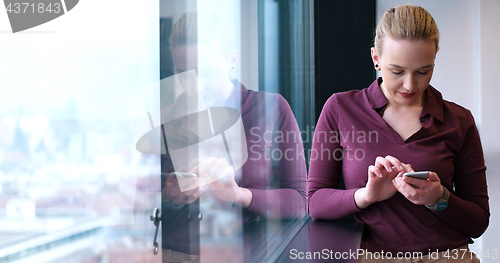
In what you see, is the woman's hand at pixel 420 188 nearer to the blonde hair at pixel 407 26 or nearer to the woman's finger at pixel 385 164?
the woman's finger at pixel 385 164

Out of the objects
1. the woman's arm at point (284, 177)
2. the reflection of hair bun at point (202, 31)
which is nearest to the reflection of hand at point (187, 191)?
the reflection of hair bun at point (202, 31)

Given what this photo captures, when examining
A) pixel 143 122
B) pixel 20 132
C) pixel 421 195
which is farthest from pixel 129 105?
pixel 421 195

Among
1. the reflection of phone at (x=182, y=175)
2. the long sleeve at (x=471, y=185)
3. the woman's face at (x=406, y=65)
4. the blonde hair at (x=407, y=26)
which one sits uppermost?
the blonde hair at (x=407, y=26)

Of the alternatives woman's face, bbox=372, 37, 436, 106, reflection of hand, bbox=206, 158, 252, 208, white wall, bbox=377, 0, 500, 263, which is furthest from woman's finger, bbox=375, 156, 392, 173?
white wall, bbox=377, 0, 500, 263

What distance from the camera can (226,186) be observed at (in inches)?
27.1

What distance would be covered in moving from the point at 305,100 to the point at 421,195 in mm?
883

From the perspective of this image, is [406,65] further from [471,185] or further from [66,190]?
[66,190]

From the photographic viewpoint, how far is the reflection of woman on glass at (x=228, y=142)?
55 cm

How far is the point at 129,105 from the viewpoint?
43 cm

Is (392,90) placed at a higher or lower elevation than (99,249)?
higher

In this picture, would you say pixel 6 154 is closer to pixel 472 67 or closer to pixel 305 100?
pixel 305 100

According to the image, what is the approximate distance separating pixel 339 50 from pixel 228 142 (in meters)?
1.39

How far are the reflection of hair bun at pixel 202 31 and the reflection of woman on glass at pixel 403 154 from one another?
1.69 ft

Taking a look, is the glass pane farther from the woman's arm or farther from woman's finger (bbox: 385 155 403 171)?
woman's finger (bbox: 385 155 403 171)
